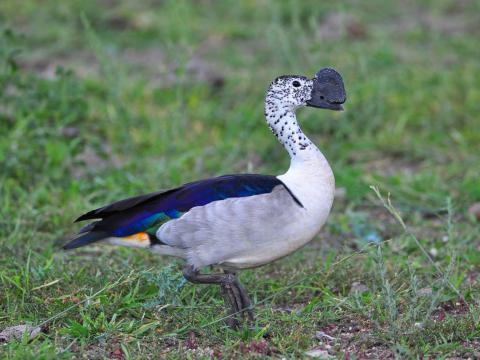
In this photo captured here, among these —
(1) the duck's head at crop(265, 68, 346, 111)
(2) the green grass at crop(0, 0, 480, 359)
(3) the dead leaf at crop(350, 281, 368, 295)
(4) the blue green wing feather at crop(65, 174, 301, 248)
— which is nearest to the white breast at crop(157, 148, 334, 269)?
(4) the blue green wing feather at crop(65, 174, 301, 248)

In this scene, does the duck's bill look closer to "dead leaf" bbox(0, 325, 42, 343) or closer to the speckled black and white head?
the speckled black and white head

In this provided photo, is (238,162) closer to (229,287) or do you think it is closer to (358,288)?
(358,288)

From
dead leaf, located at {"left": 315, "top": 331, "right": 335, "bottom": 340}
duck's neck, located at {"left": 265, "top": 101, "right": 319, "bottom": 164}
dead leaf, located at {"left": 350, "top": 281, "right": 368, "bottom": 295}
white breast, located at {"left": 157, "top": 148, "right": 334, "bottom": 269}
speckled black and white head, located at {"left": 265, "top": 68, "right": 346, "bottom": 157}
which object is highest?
speckled black and white head, located at {"left": 265, "top": 68, "right": 346, "bottom": 157}

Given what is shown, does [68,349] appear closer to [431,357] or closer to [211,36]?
[431,357]

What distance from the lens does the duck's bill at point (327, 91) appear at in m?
4.47

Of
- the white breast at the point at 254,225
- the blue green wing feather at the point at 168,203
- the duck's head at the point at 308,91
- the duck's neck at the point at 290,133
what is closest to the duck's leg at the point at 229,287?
the white breast at the point at 254,225

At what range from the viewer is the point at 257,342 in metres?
3.97

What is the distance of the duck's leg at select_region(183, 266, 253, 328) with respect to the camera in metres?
4.23

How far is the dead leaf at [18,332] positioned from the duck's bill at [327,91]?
5.08ft

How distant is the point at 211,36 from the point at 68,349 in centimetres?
554

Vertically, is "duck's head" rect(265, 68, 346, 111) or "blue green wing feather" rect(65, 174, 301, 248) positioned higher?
"duck's head" rect(265, 68, 346, 111)

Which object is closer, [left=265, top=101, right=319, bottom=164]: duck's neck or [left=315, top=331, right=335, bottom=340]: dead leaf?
[left=315, top=331, right=335, bottom=340]: dead leaf

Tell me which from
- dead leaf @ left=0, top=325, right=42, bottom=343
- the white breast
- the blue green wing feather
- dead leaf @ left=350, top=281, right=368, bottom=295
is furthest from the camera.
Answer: dead leaf @ left=350, top=281, right=368, bottom=295

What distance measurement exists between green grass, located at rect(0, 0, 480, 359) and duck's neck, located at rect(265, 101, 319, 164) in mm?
496
